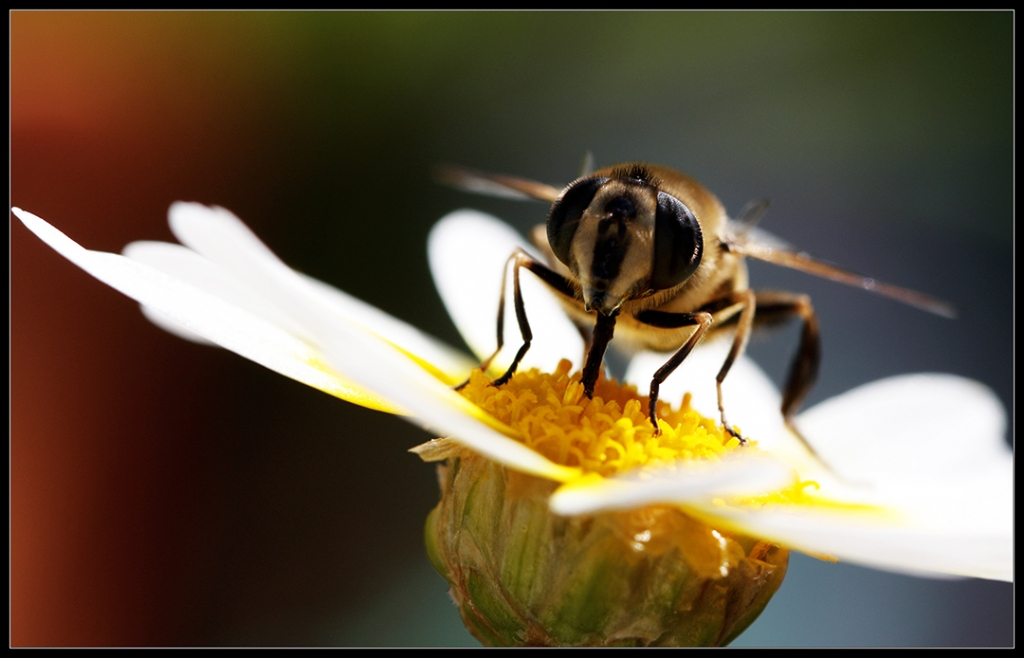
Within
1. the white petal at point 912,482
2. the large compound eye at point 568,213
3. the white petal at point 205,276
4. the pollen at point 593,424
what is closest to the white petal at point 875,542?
the white petal at point 912,482

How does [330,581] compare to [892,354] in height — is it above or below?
below

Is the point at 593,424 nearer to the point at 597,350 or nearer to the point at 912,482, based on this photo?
the point at 597,350

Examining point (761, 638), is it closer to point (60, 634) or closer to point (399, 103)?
point (60, 634)

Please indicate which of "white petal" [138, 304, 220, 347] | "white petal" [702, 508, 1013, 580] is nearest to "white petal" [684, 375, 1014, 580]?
"white petal" [702, 508, 1013, 580]

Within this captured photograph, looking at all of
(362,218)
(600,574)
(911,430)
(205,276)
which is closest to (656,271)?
(600,574)

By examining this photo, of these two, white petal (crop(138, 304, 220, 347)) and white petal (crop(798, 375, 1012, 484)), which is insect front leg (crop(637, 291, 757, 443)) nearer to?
white petal (crop(798, 375, 1012, 484))

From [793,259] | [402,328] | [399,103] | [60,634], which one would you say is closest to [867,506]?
[793,259]
